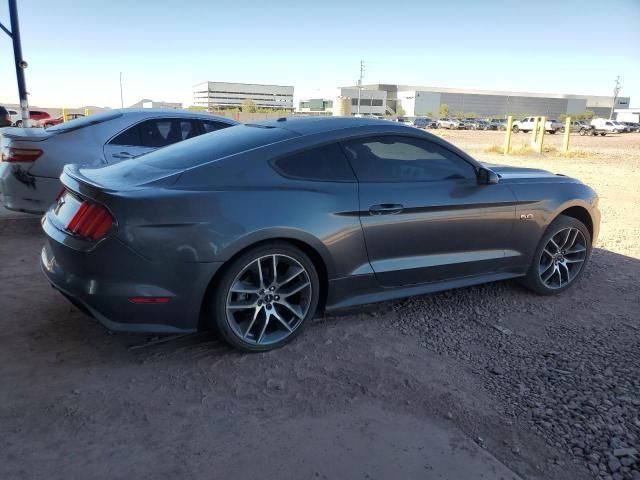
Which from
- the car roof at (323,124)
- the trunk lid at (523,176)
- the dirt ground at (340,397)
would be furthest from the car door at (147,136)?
the trunk lid at (523,176)

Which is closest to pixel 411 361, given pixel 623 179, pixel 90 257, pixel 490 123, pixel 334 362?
pixel 334 362

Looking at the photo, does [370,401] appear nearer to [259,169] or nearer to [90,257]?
[259,169]

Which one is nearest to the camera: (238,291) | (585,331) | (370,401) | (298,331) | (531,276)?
(370,401)

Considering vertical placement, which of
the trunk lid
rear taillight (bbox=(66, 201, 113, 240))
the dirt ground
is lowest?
the dirt ground

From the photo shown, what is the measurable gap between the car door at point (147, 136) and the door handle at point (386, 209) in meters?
3.52

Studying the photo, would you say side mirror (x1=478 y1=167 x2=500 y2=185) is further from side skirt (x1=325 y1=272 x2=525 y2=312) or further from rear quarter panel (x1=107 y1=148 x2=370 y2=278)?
rear quarter panel (x1=107 y1=148 x2=370 y2=278)

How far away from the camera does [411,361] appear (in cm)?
335

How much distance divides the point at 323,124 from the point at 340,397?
6.46 feet

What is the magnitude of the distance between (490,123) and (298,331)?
83.0 meters

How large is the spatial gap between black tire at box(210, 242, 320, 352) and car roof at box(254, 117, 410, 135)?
0.91 meters

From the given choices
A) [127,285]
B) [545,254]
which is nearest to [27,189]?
[127,285]

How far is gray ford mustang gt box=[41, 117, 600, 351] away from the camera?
2.96m

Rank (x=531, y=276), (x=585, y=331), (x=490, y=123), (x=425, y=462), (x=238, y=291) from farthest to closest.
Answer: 1. (x=490, y=123)
2. (x=531, y=276)
3. (x=585, y=331)
4. (x=238, y=291)
5. (x=425, y=462)

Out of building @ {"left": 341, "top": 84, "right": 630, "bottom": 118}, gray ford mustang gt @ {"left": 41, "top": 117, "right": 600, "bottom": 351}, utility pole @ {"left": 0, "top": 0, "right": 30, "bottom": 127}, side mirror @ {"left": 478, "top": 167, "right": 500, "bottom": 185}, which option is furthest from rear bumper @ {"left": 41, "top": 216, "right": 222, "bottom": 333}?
building @ {"left": 341, "top": 84, "right": 630, "bottom": 118}
